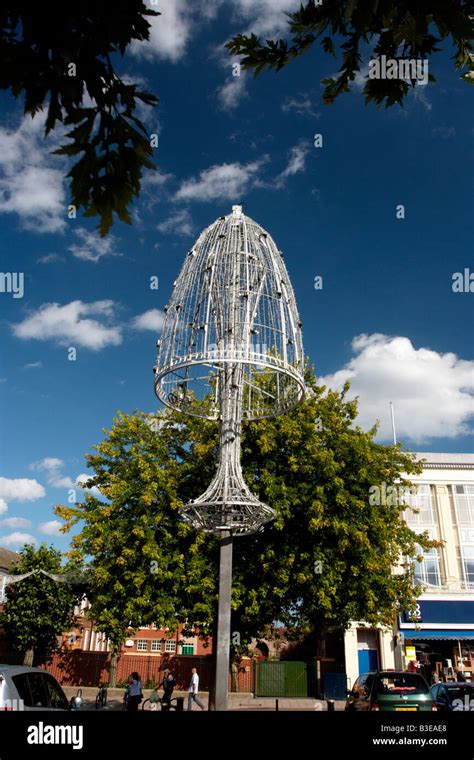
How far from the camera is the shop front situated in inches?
1305

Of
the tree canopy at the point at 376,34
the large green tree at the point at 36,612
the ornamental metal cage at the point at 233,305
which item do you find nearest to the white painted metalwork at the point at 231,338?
the ornamental metal cage at the point at 233,305

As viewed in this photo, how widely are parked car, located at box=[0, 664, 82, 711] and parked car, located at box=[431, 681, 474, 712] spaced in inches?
383

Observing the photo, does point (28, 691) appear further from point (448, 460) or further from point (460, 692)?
point (448, 460)

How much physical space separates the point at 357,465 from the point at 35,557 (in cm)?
2115

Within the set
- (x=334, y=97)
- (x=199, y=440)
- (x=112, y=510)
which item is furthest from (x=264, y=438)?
(x=334, y=97)

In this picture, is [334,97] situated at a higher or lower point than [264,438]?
lower

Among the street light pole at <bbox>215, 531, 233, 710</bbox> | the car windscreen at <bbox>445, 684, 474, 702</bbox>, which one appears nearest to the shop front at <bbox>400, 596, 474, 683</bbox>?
the car windscreen at <bbox>445, 684, 474, 702</bbox>

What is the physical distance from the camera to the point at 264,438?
23078mm

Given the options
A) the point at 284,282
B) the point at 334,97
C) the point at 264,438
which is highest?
the point at 284,282

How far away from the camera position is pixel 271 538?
76.1 feet

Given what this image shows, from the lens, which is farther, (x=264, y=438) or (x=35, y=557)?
(x=35, y=557)

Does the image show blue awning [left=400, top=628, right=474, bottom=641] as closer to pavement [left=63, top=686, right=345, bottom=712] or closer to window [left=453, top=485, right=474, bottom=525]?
pavement [left=63, top=686, right=345, bottom=712]

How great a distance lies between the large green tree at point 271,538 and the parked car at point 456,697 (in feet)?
20.6
